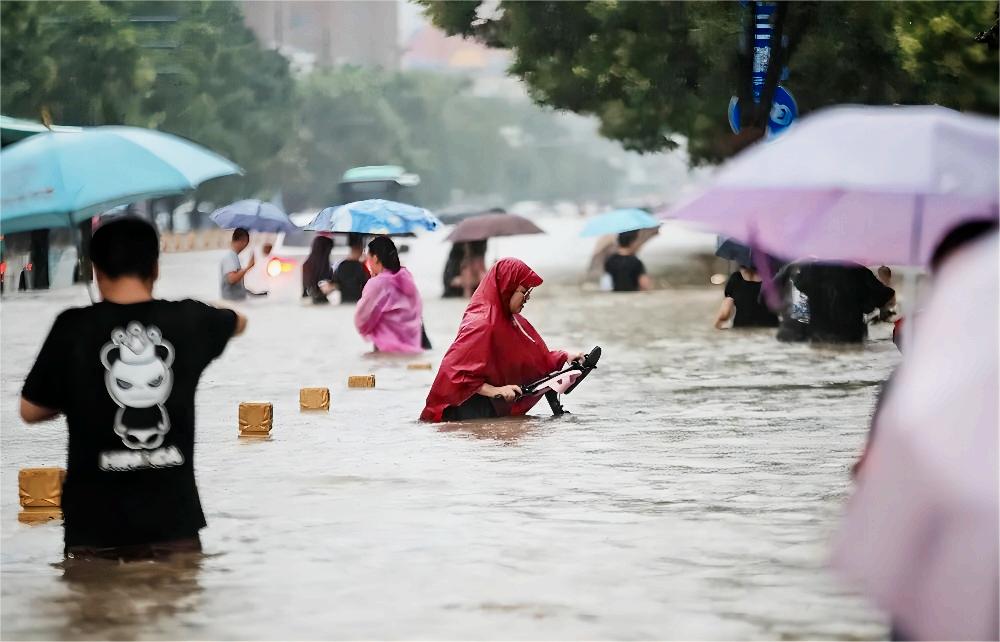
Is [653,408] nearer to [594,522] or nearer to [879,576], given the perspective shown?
[594,522]

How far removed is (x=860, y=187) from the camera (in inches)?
213

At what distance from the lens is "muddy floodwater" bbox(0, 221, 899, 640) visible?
22.7 ft

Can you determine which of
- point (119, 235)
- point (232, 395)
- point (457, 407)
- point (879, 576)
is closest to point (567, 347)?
point (232, 395)

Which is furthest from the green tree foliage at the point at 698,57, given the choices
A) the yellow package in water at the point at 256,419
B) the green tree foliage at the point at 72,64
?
the green tree foliage at the point at 72,64

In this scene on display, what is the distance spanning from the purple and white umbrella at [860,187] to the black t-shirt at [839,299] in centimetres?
1495

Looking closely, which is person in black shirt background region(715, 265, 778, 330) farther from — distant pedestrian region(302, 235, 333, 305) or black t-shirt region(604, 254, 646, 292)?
black t-shirt region(604, 254, 646, 292)

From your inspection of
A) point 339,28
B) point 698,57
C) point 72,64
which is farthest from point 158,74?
point 339,28

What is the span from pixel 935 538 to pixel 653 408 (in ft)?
35.6

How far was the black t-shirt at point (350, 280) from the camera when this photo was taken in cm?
2908

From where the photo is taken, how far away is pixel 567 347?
21156mm

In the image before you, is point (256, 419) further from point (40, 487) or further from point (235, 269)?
point (235, 269)

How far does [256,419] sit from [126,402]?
6.01 metres

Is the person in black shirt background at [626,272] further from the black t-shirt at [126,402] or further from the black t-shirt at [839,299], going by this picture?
the black t-shirt at [126,402]

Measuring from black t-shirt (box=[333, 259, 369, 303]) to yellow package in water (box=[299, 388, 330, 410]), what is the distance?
14.3 meters
